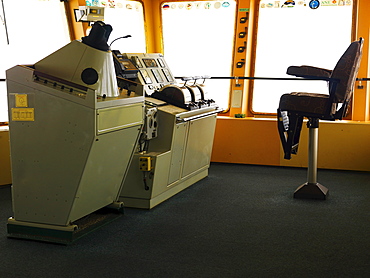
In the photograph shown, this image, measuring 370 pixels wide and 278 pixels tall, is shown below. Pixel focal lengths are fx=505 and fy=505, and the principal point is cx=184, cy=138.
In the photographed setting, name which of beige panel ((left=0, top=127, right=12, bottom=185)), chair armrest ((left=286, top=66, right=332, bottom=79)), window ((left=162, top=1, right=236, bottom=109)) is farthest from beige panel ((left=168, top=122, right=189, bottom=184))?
window ((left=162, top=1, right=236, bottom=109))

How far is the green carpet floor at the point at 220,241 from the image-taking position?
3.25 m

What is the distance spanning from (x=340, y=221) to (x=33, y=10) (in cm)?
425

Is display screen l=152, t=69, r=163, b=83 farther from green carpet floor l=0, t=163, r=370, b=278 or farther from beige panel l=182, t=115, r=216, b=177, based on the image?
green carpet floor l=0, t=163, r=370, b=278

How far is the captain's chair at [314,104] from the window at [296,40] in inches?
74.5

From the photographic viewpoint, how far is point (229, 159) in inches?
265

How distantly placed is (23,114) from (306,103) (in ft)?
8.48

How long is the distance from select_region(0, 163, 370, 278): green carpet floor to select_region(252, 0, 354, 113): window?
198 cm

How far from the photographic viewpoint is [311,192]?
5.02 m

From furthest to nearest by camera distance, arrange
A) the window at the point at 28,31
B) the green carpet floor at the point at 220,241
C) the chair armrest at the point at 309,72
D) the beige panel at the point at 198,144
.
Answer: the window at the point at 28,31 < the beige panel at the point at 198,144 < the chair armrest at the point at 309,72 < the green carpet floor at the point at 220,241

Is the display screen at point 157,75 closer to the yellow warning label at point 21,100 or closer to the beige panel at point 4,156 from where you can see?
the beige panel at point 4,156

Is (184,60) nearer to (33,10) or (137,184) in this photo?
(33,10)

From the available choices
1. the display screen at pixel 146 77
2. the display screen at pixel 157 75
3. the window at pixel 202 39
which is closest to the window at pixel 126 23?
the window at pixel 202 39

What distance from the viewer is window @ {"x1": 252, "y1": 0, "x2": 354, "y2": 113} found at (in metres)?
6.60

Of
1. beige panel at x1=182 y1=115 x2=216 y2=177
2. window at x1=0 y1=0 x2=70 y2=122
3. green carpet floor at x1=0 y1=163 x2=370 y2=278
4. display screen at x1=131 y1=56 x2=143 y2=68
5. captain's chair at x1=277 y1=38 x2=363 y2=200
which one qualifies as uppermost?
window at x1=0 y1=0 x2=70 y2=122
